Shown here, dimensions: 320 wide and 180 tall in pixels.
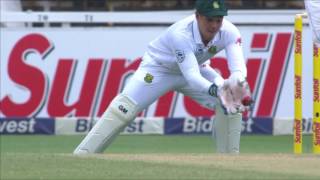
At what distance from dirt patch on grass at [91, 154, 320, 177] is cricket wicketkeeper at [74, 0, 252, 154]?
444mm

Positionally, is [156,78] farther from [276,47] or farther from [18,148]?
[276,47]

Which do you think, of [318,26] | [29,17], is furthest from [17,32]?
[318,26]

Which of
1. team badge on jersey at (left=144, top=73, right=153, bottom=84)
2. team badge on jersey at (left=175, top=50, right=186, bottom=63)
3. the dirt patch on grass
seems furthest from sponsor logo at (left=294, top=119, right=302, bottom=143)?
team badge on jersey at (left=175, top=50, right=186, bottom=63)

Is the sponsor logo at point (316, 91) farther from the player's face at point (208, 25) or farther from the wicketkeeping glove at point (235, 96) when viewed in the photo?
the wicketkeeping glove at point (235, 96)

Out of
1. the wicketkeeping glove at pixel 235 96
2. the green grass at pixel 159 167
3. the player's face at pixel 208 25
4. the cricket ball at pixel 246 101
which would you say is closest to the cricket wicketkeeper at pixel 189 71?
the player's face at pixel 208 25

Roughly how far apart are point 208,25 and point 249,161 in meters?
1.28

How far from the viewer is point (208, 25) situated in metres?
9.16

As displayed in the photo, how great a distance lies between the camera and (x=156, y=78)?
1016 centimetres

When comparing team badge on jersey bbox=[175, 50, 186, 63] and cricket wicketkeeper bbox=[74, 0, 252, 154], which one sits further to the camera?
team badge on jersey bbox=[175, 50, 186, 63]

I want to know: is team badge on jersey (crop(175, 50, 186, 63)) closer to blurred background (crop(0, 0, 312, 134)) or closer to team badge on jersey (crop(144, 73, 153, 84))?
team badge on jersey (crop(144, 73, 153, 84))

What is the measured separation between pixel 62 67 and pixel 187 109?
2.17 meters

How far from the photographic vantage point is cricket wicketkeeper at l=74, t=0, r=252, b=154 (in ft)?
29.8

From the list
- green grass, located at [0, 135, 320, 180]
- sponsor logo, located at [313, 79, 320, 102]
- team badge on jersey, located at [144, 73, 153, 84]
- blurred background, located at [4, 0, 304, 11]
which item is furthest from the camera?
blurred background, located at [4, 0, 304, 11]

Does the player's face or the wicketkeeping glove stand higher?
the player's face
